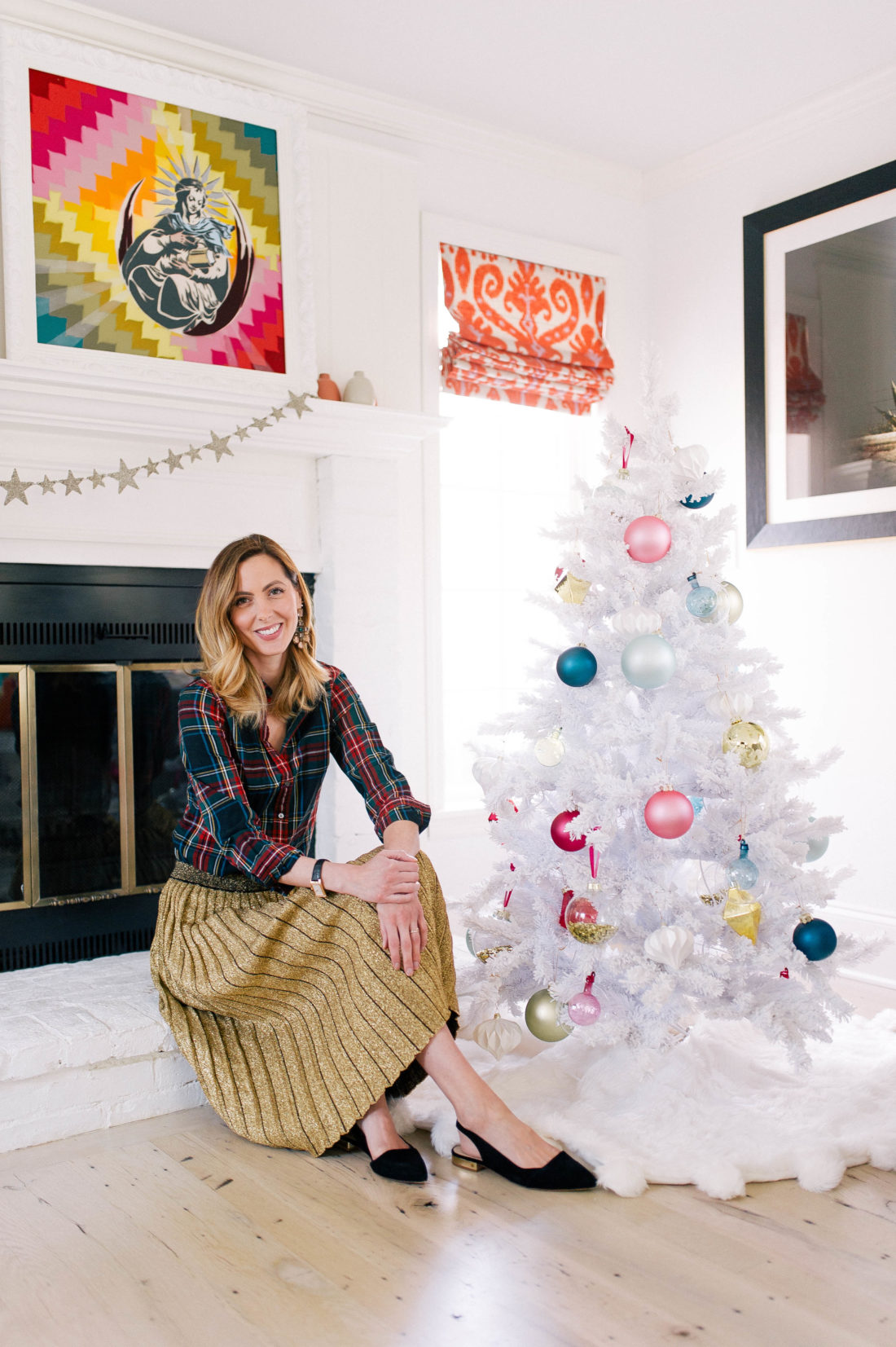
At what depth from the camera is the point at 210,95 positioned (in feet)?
9.67

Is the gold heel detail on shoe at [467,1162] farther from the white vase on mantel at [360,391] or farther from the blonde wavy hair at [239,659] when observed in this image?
the white vase on mantel at [360,391]

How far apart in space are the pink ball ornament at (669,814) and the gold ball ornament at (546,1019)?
1.37 feet

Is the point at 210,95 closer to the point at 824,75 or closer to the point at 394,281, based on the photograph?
the point at 394,281

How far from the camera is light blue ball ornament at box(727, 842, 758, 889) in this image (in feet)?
6.93

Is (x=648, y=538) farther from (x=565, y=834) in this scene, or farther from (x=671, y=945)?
(x=671, y=945)

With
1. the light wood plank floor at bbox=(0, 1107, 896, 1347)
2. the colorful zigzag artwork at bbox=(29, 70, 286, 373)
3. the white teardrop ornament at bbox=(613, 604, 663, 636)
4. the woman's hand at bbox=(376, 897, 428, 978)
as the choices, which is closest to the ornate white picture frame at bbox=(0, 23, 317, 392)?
the colorful zigzag artwork at bbox=(29, 70, 286, 373)

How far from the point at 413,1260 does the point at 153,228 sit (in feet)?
8.26

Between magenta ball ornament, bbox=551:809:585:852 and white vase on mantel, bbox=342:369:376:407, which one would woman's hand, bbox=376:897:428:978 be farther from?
white vase on mantel, bbox=342:369:376:407

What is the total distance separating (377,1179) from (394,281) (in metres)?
2.62

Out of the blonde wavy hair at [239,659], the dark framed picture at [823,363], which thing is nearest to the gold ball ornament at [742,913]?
the blonde wavy hair at [239,659]

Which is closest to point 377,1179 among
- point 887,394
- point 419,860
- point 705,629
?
point 419,860

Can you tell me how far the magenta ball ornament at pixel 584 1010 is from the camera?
83.1 inches

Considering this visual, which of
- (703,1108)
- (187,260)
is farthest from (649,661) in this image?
(187,260)

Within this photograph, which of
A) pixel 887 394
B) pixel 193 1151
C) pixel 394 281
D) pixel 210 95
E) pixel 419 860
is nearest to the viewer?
pixel 193 1151
